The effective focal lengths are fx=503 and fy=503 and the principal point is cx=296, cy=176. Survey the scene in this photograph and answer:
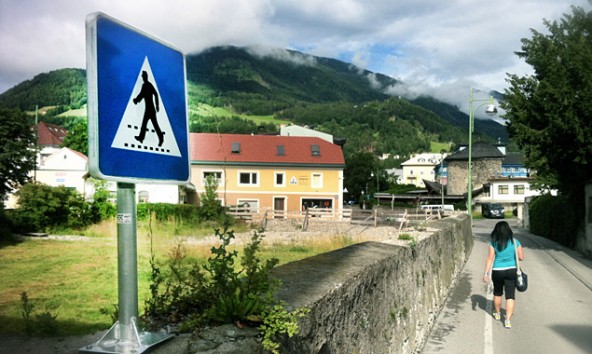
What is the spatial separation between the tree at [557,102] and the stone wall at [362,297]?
1376cm

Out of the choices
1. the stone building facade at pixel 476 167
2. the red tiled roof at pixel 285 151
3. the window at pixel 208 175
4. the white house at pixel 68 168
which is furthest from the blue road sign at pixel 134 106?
the stone building facade at pixel 476 167

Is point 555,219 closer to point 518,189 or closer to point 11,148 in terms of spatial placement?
point 11,148

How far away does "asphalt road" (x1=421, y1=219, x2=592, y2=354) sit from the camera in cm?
721

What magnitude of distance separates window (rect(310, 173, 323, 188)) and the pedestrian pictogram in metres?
49.8

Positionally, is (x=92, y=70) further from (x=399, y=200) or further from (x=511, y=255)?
(x=399, y=200)

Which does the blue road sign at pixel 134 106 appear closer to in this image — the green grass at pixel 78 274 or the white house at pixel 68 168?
the white house at pixel 68 168

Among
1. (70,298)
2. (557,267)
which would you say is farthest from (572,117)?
(70,298)

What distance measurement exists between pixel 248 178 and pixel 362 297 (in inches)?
1866

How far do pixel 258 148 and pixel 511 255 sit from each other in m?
Answer: 45.5

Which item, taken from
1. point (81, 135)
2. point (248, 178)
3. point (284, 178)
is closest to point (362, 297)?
point (81, 135)

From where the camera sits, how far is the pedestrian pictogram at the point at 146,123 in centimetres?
158

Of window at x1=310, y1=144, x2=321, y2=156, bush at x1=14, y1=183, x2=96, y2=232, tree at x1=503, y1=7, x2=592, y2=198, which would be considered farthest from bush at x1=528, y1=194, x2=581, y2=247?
window at x1=310, y1=144, x2=321, y2=156

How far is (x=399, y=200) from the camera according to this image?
90625 millimetres

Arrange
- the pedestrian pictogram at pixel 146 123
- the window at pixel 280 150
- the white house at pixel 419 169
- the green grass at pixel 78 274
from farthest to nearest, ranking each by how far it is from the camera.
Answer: the white house at pixel 419 169 → the window at pixel 280 150 → the green grass at pixel 78 274 → the pedestrian pictogram at pixel 146 123
